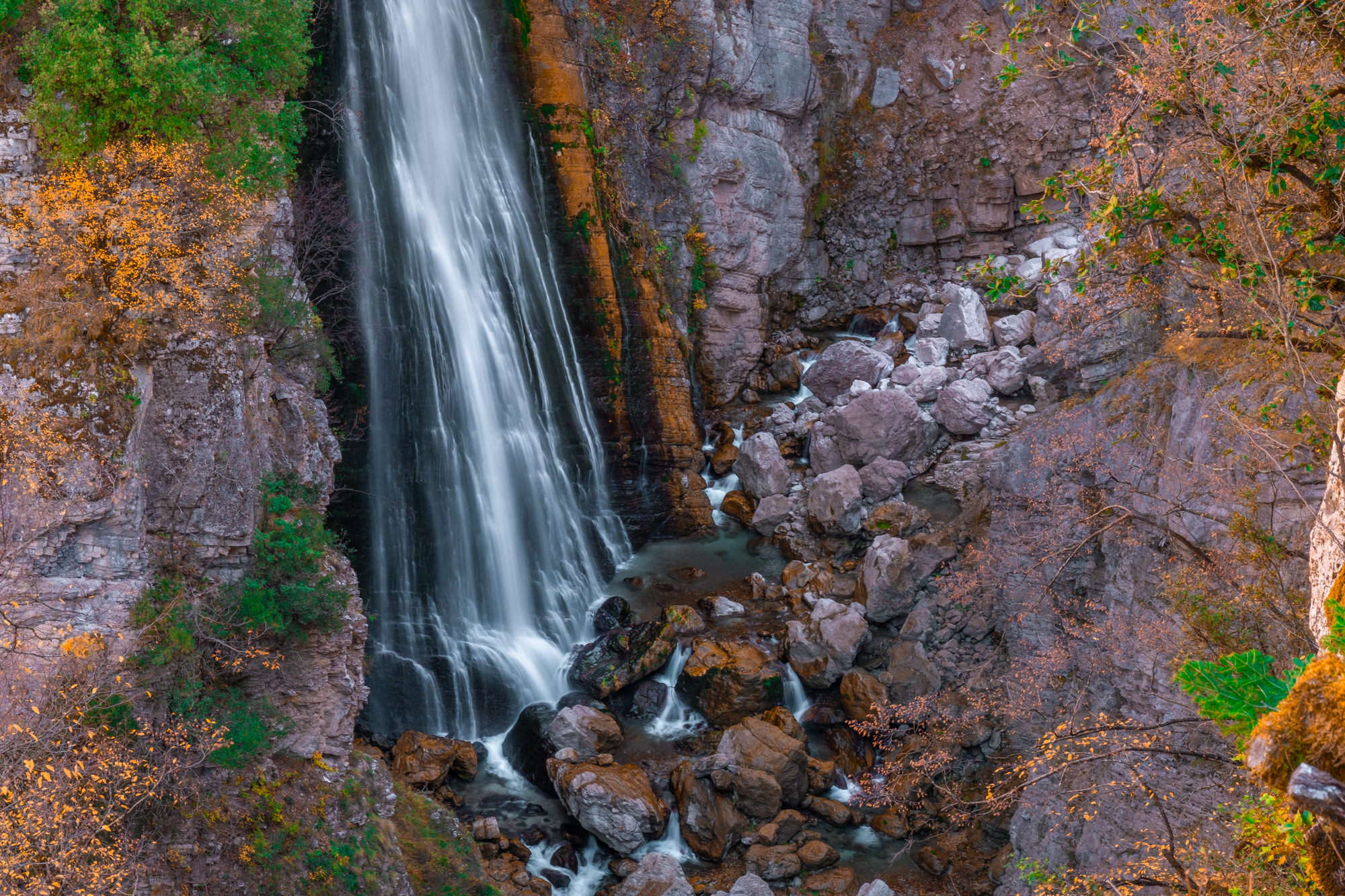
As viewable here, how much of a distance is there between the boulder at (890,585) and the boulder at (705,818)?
4.71 m

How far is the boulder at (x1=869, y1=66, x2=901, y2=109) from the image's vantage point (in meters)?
25.2

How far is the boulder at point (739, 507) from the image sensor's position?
63.6 feet

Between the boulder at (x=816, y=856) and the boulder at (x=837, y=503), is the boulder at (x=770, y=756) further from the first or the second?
the boulder at (x=837, y=503)

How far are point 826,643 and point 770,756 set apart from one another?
9.45 feet

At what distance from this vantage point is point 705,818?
38.3 feet

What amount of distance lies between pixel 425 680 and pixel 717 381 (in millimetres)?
11608

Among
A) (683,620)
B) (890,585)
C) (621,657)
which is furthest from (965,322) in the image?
(621,657)

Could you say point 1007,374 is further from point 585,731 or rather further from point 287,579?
point 287,579

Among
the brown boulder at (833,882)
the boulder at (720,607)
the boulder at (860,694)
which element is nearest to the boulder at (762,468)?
the boulder at (720,607)

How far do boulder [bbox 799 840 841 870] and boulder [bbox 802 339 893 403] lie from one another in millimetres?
12403

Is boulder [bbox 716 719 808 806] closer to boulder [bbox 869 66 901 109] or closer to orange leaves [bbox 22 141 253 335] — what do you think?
orange leaves [bbox 22 141 253 335]

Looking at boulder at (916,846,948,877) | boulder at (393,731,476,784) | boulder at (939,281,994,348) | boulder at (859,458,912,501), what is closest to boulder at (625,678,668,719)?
boulder at (393,731,476,784)

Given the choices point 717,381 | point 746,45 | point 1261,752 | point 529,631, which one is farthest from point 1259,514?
point 746,45

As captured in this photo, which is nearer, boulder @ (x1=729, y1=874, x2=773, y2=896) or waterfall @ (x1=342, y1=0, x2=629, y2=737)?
boulder @ (x1=729, y1=874, x2=773, y2=896)
